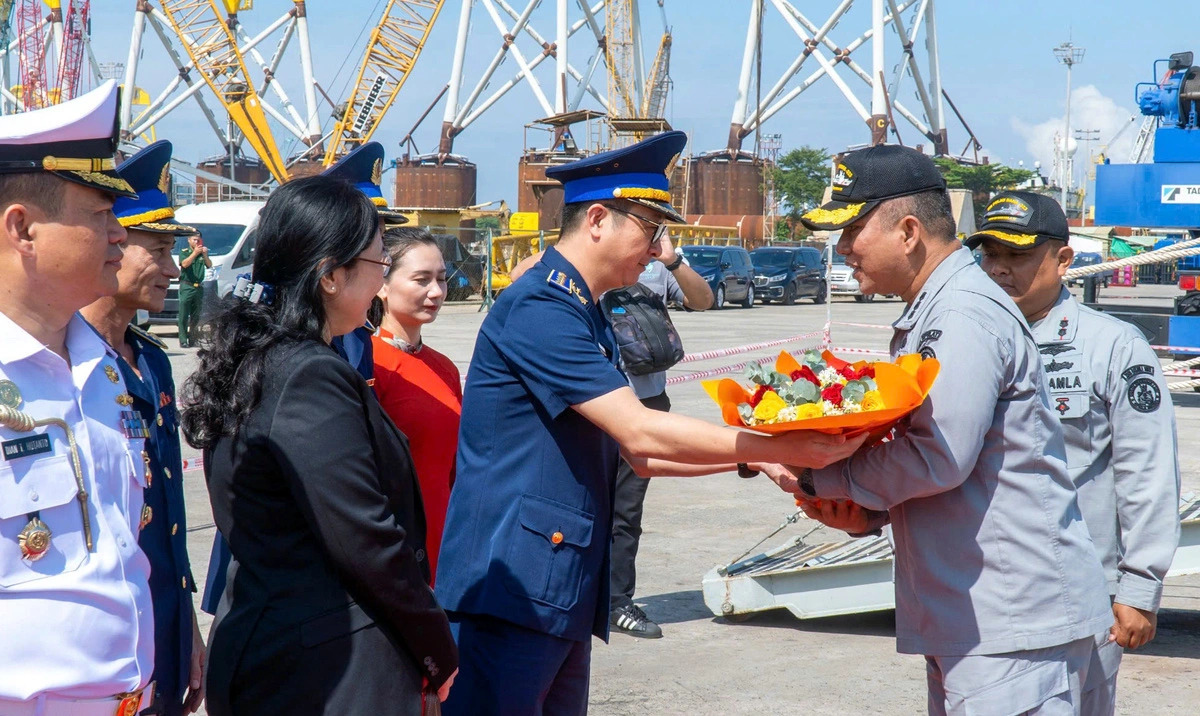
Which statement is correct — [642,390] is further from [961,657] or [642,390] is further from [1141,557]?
[961,657]

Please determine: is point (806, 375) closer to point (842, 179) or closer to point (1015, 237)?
point (842, 179)

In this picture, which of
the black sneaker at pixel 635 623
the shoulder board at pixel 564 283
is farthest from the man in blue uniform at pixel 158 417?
the black sneaker at pixel 635 623

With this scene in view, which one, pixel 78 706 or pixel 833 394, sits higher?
pixel 833 394

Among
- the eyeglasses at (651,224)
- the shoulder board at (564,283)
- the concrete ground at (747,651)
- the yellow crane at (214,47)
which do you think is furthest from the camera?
the yellow crane at (214,47)

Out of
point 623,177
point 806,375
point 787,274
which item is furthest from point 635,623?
point 787,274

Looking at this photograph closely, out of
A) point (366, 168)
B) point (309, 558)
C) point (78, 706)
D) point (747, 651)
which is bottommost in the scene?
point (747, 651)

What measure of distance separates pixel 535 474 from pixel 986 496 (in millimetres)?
1046

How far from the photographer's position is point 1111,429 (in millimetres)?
3438

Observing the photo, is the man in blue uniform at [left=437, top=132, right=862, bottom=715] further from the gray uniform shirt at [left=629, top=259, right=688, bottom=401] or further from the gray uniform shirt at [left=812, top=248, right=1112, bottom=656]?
the gray uniform shirt at [left=629, top=259, right=688, bottom=401]

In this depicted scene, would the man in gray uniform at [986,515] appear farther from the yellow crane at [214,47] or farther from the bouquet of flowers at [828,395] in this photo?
the yellow crane at [214,47]

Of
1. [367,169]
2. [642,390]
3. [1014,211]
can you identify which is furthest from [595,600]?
[642,390]

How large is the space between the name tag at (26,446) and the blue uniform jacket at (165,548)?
0.66m

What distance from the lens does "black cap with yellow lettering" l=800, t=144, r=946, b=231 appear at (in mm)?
2760

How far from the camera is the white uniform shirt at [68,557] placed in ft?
6.08
